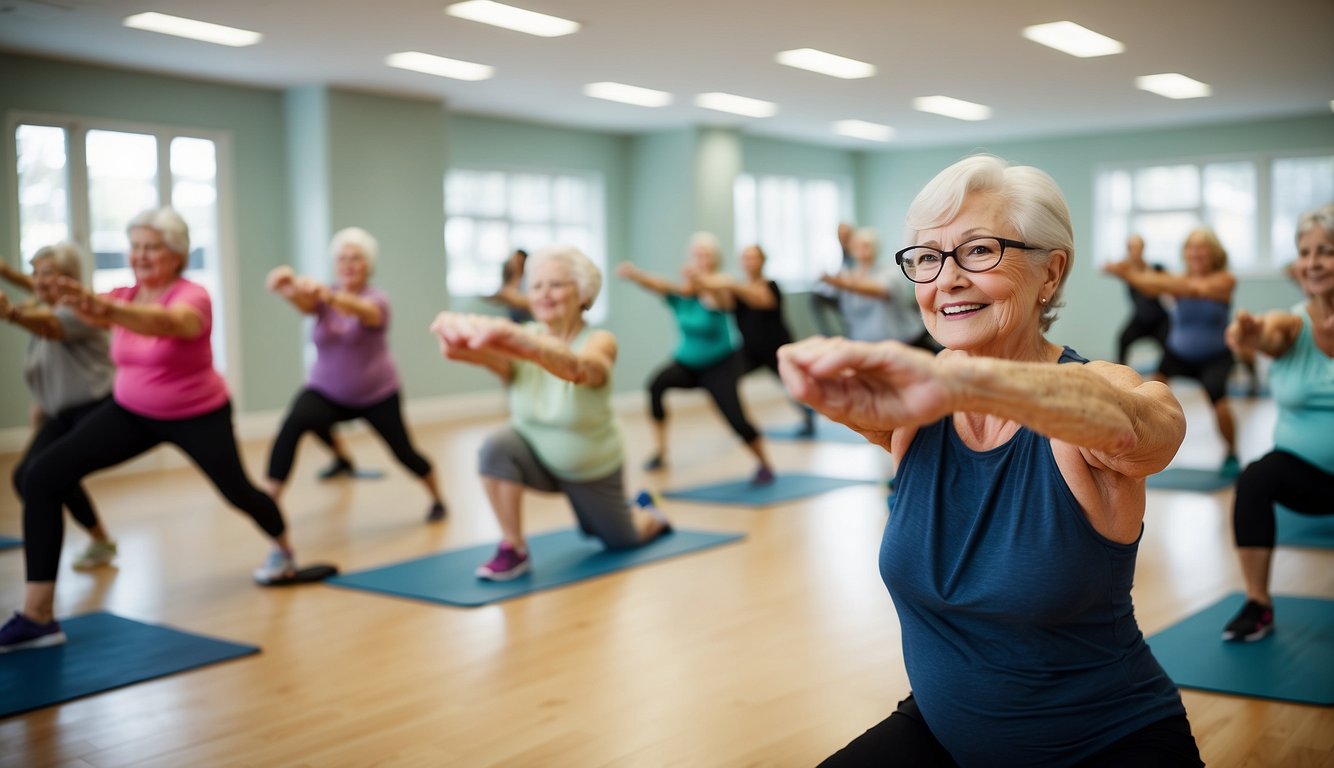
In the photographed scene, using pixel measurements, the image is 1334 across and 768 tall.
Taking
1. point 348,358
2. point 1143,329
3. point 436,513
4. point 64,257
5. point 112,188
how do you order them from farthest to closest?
point 1143,329
point 112,188
point 436,513
point 348,358
point 64,257

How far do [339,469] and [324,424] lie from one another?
1721 mm

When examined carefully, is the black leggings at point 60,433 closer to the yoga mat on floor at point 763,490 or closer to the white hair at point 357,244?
the white hair at point 357,244

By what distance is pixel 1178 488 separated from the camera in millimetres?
5562

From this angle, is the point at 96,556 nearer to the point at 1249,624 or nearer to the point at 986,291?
the point at 1249,624

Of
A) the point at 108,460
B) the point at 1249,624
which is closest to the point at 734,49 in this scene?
the point at 108,460

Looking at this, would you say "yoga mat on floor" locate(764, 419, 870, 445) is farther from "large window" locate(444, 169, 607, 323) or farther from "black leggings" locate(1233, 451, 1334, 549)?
"black leggings" locate(1233, 451, 1334, 549)

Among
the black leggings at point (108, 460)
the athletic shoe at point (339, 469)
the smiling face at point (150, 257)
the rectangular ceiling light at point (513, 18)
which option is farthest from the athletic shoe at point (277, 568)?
the rectangular ceiling light at point (513, 18)

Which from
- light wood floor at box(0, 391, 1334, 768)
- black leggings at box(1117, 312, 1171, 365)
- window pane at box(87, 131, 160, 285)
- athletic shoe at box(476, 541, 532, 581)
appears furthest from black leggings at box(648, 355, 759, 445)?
window pane at box(87, 131, 160, 285)

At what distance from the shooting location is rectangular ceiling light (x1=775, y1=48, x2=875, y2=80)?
698 centimetres

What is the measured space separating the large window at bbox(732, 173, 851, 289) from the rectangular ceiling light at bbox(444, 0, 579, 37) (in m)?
4.90

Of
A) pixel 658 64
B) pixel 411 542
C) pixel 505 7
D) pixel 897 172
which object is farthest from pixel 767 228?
pixel 411 542

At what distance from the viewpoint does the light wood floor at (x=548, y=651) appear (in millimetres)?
2510

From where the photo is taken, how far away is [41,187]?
264 inches

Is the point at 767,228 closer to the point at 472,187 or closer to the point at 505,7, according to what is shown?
the point at 472,187
